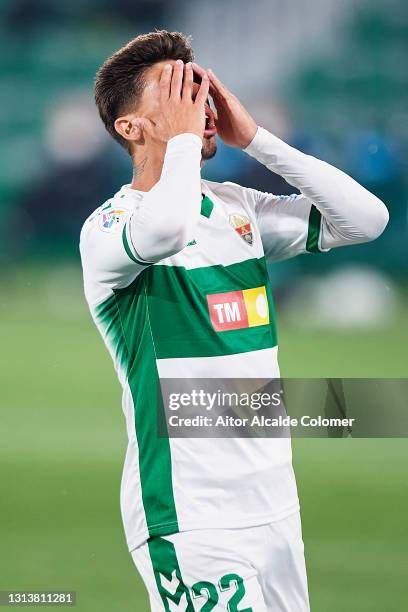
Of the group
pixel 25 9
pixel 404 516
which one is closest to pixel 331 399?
pixel 404 516

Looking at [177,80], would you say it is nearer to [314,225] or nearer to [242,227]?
[242,227]

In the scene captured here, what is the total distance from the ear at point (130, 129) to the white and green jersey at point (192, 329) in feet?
0.43

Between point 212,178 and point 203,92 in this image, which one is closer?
point 203,92

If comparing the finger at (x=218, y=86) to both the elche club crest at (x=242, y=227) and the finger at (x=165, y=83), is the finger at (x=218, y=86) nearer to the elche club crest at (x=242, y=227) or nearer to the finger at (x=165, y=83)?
the finger at (x=165, y=83)

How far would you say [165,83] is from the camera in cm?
238

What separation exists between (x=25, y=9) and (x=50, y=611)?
3.67 metres

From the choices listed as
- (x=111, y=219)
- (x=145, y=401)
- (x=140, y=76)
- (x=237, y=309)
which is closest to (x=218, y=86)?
(x=140, y=76)

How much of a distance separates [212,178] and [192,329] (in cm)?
362

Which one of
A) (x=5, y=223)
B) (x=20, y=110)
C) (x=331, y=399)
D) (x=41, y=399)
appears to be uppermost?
(x=20, y=110)

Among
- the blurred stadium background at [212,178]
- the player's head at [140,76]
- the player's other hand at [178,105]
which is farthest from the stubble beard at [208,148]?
the blurred stadium background at [212,178]

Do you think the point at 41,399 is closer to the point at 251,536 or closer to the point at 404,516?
the point at 404,516

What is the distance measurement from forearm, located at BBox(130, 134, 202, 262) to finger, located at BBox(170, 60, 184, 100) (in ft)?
0.61

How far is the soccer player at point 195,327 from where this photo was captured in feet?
7.29

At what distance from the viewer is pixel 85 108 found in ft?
18.7
